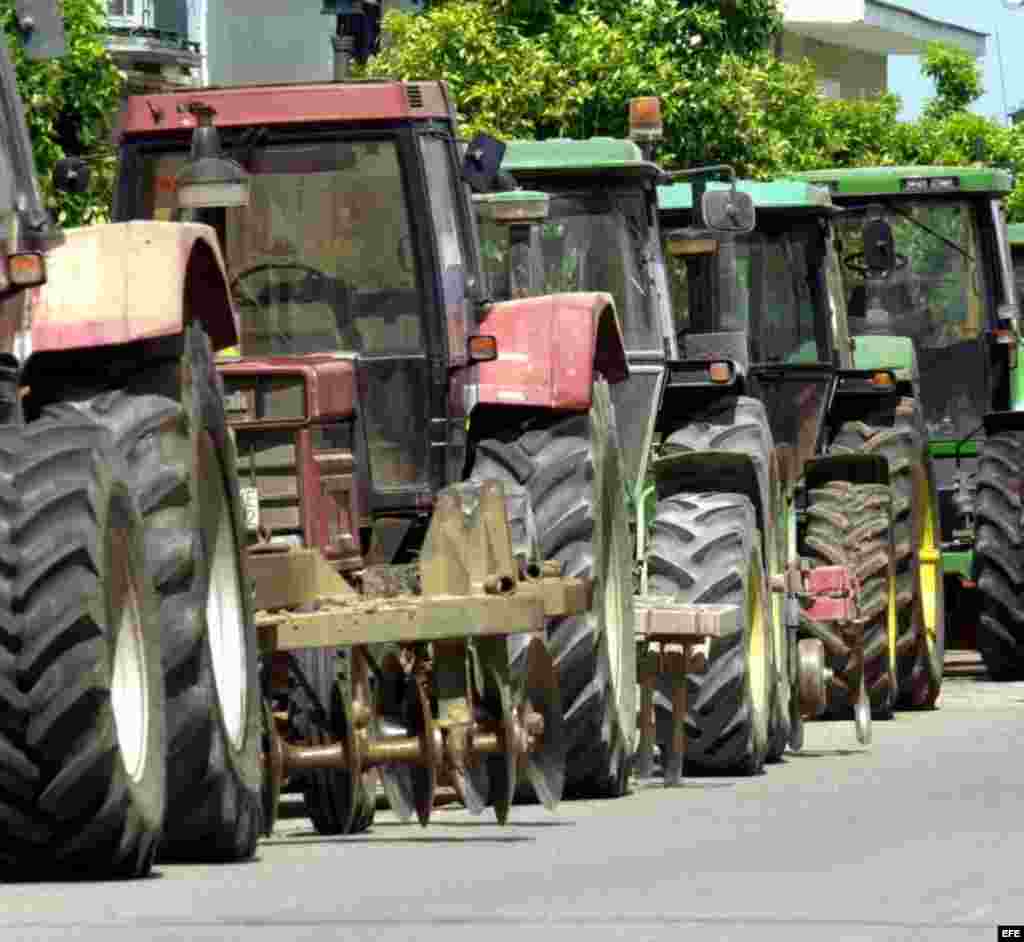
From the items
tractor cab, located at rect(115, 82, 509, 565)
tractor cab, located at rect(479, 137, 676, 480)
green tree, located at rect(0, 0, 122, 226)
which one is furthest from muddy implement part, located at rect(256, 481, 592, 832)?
green tree, located at rect(0, 0, 122, 226)

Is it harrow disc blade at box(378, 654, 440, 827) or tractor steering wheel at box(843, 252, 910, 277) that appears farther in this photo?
tractor steering wheel at box(843, 252, 910, 277)

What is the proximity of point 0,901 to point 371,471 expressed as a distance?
5.13 meters

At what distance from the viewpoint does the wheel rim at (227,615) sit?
11.9 m

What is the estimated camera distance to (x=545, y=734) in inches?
524

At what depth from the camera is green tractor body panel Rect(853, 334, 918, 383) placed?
22422 mm

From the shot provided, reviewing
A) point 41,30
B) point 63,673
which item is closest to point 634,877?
point 63,673

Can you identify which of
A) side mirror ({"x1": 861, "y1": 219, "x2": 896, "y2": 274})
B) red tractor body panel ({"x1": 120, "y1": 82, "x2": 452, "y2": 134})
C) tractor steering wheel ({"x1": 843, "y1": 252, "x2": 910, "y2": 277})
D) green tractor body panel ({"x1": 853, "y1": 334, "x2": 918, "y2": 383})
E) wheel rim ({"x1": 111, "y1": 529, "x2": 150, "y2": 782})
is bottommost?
green tractor body panel ({"x1": 853, "y1": 334, "x2": 918, "y2": 383})

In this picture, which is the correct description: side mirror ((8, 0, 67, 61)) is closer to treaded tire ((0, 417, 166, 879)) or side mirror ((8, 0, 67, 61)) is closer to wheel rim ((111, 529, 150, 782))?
treaded tire ((0, 417, 166, 879))

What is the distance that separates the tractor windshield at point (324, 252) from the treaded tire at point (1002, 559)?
9.38 m

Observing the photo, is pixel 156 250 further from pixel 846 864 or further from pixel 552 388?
pixel 552 388

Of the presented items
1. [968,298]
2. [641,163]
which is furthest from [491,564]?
[968,298]

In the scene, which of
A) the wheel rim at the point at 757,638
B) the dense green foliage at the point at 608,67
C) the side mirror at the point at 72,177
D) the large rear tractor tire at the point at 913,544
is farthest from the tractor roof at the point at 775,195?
the dense green foliage at the point at 608,67

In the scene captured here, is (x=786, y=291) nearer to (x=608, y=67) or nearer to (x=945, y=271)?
(x=945, y=271)

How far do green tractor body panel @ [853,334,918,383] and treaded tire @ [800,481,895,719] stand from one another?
5.60ft
